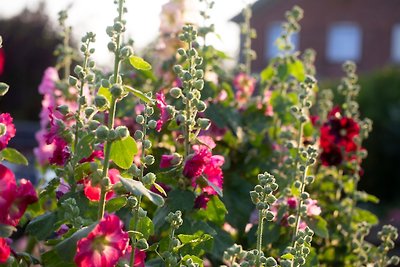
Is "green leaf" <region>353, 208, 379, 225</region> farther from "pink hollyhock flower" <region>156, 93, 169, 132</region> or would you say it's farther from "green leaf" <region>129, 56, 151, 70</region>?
"green leaf" <region>129, 56, 151, 70</region>

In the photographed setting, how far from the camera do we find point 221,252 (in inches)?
103

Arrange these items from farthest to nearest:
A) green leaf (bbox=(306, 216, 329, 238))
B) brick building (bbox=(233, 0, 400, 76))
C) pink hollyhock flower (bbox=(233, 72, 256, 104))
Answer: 1. brick building (bbox=(233, 0, 400, 76))
2. pink hollyhock flower (bbox=(233, 72, 256, 104))
3. green leaf (bbox=(306, 216, 329, 238))

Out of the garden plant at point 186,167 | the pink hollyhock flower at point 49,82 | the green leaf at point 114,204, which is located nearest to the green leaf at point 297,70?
the garden plant at point 186,167

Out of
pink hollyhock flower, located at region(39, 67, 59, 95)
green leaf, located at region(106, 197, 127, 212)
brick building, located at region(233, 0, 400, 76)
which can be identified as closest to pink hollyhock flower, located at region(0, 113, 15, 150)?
green leaf, located at region(106, 197, 127, 212)

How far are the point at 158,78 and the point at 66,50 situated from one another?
372 mm

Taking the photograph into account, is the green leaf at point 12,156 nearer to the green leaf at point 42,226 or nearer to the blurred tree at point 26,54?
the green leaf at point 42,226

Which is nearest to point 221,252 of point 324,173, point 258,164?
point 258,164

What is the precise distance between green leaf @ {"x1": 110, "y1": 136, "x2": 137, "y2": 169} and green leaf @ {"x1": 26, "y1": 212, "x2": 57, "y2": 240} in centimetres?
55

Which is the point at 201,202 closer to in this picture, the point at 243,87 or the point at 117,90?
the point at 117,90

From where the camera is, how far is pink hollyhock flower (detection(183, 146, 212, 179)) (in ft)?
7.61

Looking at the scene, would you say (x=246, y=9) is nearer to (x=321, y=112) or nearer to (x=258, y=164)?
(x=321, y=112)

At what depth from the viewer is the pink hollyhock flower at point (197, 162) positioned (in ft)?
7.61

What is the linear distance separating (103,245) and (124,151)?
202 mm

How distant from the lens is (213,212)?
8.11 feet
